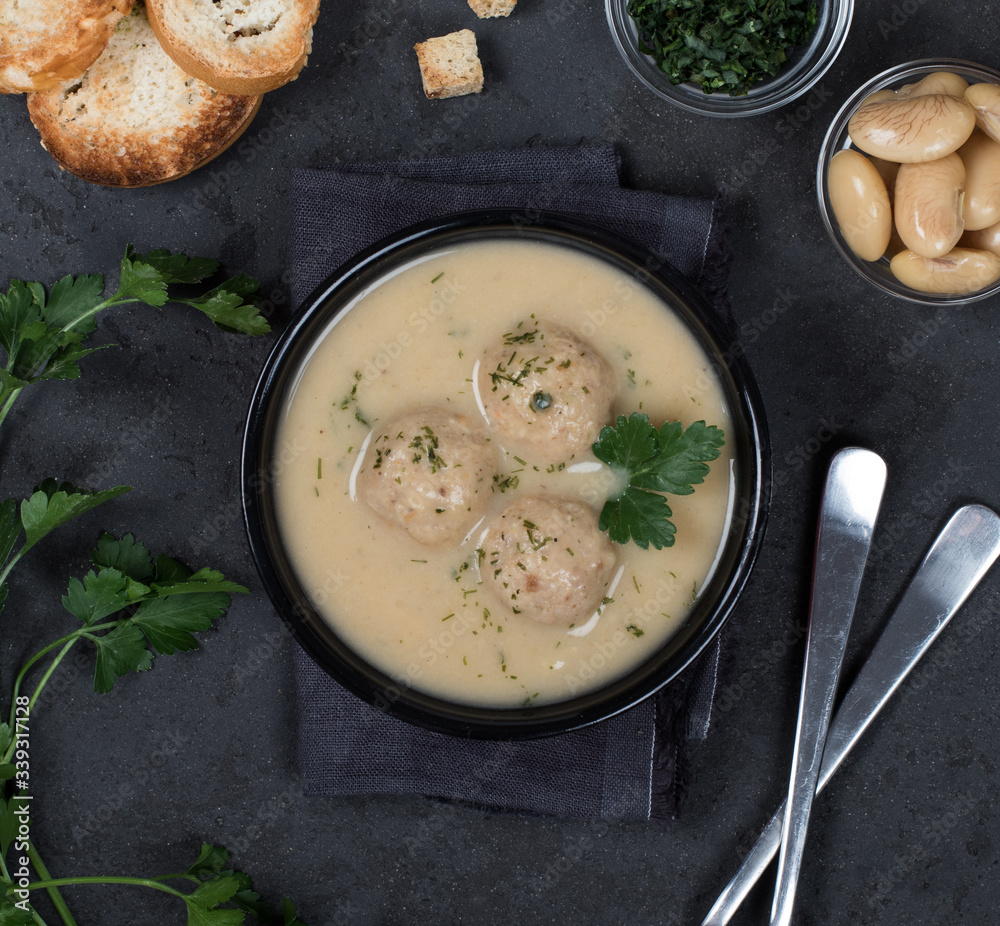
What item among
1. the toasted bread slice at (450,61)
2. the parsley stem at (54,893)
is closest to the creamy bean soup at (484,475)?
the toasted bread slice at (450,61)

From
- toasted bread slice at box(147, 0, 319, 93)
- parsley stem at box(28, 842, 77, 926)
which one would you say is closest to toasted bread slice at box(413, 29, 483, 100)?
toasted bread slice at box(147, 0, 319, 93)

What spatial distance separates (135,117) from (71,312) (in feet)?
1.73

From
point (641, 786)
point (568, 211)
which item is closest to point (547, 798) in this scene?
point (641, 786)

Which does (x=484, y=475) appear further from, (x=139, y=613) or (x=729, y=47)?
(x=729, y=47)

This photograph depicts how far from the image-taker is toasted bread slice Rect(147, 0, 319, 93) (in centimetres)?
204

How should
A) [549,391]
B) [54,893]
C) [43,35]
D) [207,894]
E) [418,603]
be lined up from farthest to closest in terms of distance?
[54,893] → [207,894] → [43,35] → [418,603] → [549,391]

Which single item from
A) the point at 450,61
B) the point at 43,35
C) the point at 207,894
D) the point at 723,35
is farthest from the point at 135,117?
the point at 207,894

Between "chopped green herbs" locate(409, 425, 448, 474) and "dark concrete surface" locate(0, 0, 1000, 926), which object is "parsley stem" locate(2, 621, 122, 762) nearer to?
"dark concrete surface" locate(0, 0, 1000, 926)

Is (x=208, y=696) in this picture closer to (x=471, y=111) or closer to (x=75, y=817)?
(x=75, y=817)

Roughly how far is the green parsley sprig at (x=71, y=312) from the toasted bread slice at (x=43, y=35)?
49 centimetres

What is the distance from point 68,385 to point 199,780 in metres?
1.15

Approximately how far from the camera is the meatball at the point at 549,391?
1.70 metres

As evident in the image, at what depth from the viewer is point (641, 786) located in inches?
85.4

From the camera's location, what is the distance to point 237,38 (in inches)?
82.1
